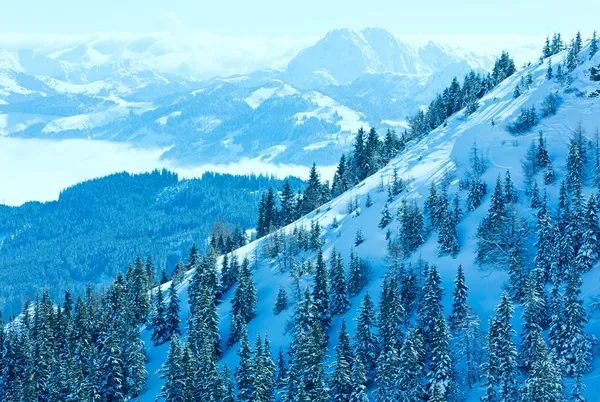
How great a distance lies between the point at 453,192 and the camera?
126 metres

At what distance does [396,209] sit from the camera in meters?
130

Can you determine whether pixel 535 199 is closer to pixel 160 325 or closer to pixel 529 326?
pixel 529 326

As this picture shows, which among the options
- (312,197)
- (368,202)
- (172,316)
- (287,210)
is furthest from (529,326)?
(287,210)

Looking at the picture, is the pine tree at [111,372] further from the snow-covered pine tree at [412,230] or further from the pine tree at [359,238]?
the snow-covered pine tree at [412,230]

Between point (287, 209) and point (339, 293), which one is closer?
point (339, 293)

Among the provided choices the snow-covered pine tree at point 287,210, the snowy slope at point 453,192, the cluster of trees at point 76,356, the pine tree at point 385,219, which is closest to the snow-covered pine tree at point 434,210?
the snowy slope at point 453,192

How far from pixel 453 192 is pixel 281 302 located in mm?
38961

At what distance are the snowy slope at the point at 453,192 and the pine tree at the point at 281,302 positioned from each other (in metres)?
1.33

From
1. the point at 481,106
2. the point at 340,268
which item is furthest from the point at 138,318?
the point at 481,106

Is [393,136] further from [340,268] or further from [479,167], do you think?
[340,268]

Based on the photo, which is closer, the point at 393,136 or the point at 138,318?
the point at 138,318

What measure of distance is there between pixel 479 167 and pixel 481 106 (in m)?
42.7

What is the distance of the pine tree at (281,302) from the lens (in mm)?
116125

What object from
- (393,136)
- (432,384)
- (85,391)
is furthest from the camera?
(393,136)
